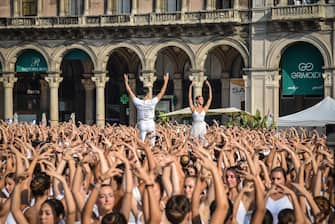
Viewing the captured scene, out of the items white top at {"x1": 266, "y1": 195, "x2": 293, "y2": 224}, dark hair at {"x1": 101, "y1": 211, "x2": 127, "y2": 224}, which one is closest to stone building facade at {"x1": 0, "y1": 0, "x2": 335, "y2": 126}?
white top at {"x1": 266, "y1": 195, "x2": 293, "y2": 224}

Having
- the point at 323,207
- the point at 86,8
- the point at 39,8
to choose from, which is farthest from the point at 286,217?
the point at 39,8

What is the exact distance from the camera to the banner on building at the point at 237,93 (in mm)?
46031

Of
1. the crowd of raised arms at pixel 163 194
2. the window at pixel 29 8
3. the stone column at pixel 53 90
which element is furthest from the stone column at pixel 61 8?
the crowd of raised arms at pixel 163 194

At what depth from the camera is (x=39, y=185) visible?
31.3ft

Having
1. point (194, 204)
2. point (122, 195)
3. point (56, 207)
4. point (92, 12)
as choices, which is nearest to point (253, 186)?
point (194, 204)

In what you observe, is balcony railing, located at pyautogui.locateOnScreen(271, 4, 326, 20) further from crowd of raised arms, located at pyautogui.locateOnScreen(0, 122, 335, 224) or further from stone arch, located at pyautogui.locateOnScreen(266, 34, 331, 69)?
crowd of raised arms, located at pyautogui.locateOnScreen(0, 122, 335, 224)

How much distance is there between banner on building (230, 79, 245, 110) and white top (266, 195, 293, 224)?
119ft

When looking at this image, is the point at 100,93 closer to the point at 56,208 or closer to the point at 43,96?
the point at 43,96

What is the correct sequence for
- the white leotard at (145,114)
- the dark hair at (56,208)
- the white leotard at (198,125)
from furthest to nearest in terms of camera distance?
the white leotard at (198,125) < the white leotard at (145,114) < the dark hair at (56,208)

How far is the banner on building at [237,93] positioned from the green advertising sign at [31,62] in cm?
1110

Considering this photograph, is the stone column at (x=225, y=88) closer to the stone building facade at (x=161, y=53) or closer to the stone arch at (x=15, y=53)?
the stone building facade at (x=161, y=53)

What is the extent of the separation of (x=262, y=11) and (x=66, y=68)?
616 inches

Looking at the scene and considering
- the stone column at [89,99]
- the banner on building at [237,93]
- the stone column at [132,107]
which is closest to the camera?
the banner on building at [237,93]

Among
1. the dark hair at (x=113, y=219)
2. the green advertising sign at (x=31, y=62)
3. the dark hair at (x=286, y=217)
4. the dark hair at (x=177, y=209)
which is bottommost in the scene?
the dark hair at (x=286, y=217)
